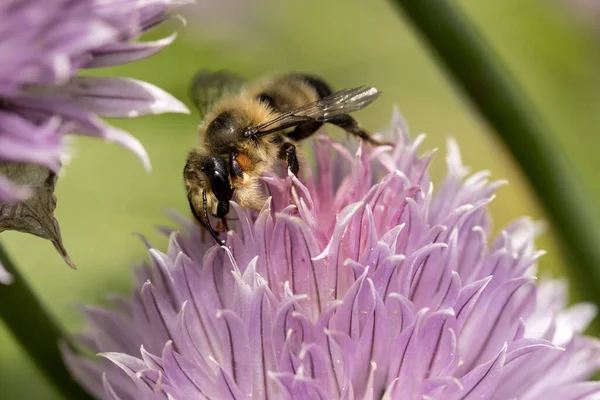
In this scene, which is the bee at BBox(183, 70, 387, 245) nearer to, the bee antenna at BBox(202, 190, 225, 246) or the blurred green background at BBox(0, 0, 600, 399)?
the bee antenna at BBox(202, 190, 225, 246)

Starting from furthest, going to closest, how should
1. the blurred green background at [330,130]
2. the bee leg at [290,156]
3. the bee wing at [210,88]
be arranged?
the blurred green background at [330,130], the bee wing at [210,88], the bee leg at [290,156]

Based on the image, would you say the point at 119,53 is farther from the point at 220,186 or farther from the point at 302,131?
the point at 302,131

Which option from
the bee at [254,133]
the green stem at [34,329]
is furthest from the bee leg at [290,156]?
the green stem at [34,329]

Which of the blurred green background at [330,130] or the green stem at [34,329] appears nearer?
the green stem at [34,329]

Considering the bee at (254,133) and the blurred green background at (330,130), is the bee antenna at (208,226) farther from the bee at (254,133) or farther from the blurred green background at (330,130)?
the blurred green background at (330,130)

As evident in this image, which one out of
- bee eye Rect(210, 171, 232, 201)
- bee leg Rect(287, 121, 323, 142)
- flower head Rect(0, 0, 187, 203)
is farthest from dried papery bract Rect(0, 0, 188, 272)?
bee leg Rect(287, 121, 323, 142)

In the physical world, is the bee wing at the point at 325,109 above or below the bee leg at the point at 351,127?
above

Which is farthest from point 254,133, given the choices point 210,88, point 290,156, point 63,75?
point 63,75
